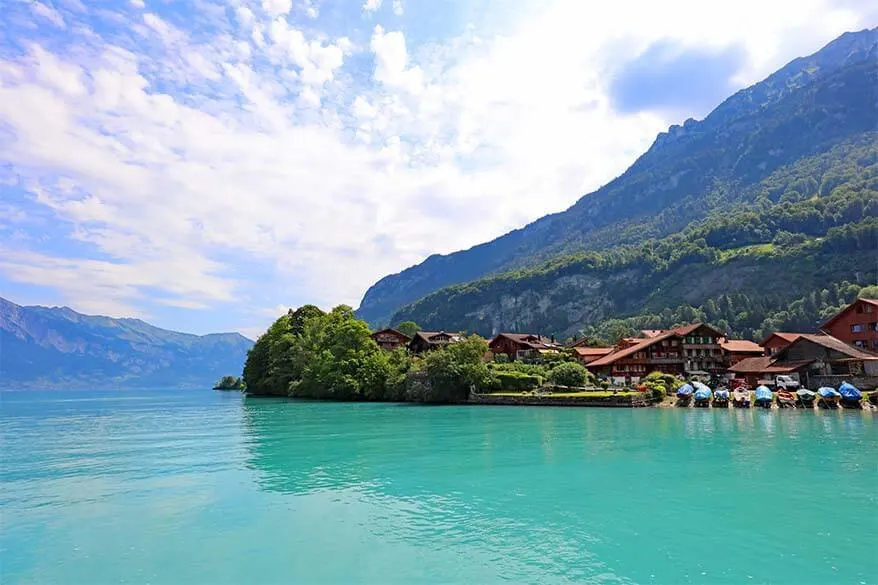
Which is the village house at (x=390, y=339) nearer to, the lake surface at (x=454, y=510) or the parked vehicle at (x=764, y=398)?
the parked vehicle at (x=764, y=398)

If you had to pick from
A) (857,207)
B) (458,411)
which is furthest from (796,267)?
(458,411)

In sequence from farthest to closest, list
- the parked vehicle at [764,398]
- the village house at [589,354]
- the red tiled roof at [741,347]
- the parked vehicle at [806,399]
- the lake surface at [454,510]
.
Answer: the village house at [589,354], the red tiled roof at [741,347], the parked vehicle at [764,398], the parked vehicle at [806,399], the lake surface at [454,510]

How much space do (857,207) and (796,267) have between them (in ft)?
114

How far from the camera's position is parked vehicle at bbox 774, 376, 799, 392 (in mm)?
62594

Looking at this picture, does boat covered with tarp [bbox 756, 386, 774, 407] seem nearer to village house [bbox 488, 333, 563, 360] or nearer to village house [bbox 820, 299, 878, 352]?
village house [bbox 820, 299, 878, 352]

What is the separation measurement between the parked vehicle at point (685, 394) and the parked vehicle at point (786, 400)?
8.73m

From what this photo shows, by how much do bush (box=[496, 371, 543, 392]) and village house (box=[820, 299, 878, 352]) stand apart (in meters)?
40.9

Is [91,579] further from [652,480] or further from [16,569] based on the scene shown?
[652,480]

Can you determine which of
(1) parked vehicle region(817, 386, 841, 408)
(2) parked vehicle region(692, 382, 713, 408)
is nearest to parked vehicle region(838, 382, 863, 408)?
(1) parked vehicle region(817, 386, 841, 408)

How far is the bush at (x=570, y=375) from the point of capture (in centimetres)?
7650

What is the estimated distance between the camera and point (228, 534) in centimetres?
1759

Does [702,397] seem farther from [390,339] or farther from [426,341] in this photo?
[390,339]

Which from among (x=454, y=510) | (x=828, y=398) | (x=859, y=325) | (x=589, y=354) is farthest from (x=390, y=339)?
(x=454, y=510)

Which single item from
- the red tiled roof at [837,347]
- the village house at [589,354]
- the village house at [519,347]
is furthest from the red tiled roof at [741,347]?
the village house at [519,347]
